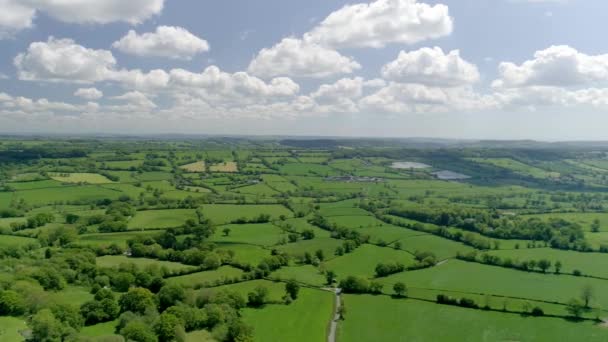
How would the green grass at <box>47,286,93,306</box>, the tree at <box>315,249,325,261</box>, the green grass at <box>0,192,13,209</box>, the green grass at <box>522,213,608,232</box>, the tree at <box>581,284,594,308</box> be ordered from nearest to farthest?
the green grass at <box>47,286,93,306</box> → the tree at <box>581,284,594,308</box> → the tree at <box>315,249,325,261</box> → the green grass at <box>522,213,608,232</box> → the green grass at <box>0,192,13,209</box>

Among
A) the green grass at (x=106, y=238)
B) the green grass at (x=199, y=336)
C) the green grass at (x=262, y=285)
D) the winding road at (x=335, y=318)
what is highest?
the green grass at (x=106, y=238)

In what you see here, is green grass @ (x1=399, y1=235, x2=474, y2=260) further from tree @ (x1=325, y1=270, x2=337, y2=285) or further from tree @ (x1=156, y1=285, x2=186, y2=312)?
tree @ (x1=156, y1=285, x2=186, y2=312)

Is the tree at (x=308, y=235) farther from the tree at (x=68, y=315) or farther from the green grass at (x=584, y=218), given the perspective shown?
the green grass at (x=584, y=218)

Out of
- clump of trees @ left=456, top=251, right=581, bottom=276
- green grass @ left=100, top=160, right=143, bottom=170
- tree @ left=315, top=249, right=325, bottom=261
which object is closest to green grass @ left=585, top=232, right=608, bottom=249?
clump of trees @ left=456, top=251, right=581, bottom=276

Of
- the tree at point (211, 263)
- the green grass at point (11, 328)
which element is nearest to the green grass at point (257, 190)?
the tree at point (211, 263)

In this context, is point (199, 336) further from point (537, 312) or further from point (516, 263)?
point (516, 263)

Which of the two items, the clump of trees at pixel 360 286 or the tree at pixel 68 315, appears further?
the clump of trees at pixel 360 286

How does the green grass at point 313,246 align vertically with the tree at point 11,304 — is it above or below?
below
